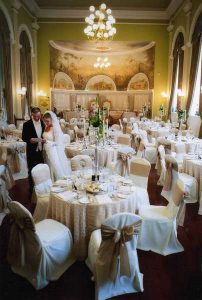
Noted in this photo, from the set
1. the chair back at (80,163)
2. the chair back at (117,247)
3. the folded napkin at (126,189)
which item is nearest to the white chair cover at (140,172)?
the chair back at (80,163)

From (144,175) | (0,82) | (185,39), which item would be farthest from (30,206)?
(185,39)

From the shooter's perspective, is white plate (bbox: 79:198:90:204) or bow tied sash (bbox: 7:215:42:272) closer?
bow tied sash (bbox: 7:215:42:272)

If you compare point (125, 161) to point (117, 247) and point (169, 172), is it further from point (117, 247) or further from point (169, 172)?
point (117, 247)

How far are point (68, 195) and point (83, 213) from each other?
0.33 meters

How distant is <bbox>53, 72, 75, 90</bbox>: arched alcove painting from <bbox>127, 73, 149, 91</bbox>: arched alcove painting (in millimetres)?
Answer: 3423

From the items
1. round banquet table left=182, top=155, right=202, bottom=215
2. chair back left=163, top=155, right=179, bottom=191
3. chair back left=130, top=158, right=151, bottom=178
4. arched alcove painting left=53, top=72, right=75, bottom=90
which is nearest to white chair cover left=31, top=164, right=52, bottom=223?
chair back left=130, top=158, right=151, bottom=178

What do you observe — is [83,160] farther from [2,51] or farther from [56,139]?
[2,51]

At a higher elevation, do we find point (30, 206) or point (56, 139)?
point (56, 139)

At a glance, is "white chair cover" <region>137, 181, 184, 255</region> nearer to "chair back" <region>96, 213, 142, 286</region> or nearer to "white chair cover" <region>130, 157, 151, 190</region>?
"chair back" <region>96, 213, 142, 286</region>

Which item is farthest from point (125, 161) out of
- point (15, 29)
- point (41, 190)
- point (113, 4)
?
point (113, 4)

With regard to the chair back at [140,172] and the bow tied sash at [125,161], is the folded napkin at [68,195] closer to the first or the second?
the chair back at [140,172]

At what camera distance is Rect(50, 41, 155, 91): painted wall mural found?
1584 centimetres

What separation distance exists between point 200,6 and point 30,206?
9791 mm

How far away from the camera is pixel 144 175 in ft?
15.8
